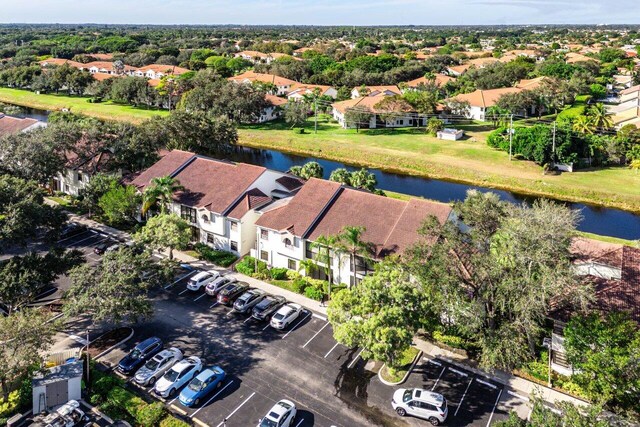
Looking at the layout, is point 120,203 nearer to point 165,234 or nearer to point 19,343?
point 165,234

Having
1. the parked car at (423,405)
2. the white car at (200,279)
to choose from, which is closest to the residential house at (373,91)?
the white car at (200,279)

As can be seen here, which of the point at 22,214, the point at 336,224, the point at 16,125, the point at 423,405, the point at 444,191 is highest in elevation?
the point at 16,125

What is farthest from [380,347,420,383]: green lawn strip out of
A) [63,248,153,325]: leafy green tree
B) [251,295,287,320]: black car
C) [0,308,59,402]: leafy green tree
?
[0,308,59,402]: leafy green tree

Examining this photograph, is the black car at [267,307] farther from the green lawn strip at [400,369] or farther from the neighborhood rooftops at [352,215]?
the green lawn strip at [400,369]

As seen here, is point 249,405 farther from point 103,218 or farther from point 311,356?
point 103,218

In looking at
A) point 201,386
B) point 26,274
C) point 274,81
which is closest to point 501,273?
point 201,386

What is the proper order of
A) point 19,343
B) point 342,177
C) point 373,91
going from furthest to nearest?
point 373,91 < point 342,177 < point 19,343

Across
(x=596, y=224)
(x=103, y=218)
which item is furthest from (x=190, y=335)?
(x=596, y=224)

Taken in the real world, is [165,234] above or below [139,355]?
above
